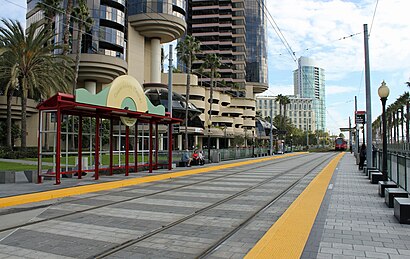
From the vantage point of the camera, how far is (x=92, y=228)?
7.30m

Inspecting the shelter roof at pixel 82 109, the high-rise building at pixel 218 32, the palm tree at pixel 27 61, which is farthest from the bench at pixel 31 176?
the high-rise building at pixel 218 32

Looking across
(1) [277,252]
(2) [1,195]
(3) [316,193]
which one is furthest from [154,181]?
(1) [277,252]

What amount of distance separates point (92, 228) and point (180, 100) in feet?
201

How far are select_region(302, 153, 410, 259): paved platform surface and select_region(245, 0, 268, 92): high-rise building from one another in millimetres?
112246

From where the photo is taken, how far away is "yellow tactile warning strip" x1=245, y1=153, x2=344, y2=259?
217 inches

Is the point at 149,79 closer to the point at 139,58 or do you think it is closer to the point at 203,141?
the point at 139,58

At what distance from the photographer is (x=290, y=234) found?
662 centimetres

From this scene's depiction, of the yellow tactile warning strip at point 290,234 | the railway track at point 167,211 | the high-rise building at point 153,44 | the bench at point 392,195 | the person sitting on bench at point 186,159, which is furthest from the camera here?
the high-rise building at point 153,44

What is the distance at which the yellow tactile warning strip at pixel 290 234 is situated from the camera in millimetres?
5516

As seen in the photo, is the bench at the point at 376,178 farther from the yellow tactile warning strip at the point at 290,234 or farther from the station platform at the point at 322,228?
the yellow tactile warning strip at the point at 290,234

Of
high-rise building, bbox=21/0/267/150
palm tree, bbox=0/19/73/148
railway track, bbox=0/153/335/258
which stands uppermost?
high-rise building, bbox=21/0/267/150

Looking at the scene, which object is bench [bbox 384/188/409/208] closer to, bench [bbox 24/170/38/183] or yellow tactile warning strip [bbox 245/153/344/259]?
yellow tactile warning strip [bbox 245/153/344/259]

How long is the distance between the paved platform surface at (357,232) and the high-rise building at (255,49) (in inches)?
4419

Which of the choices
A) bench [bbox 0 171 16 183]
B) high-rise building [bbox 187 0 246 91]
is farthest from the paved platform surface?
high-rise building [bbox 187 0 246 91]
